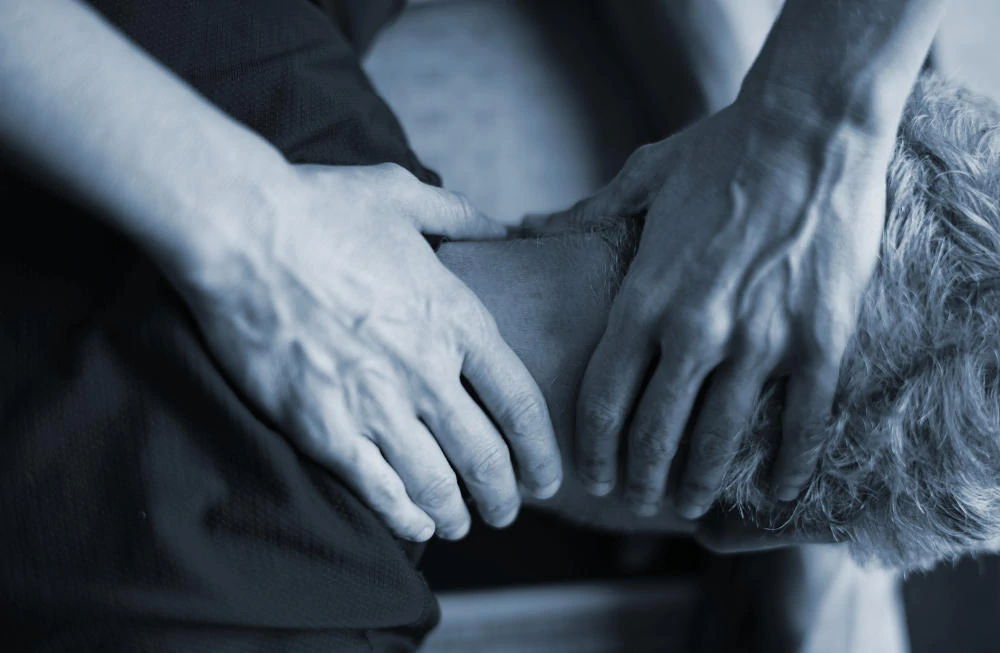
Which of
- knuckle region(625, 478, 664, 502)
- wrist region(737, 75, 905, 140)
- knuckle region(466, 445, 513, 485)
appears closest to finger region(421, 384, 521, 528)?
knuckle region(466, 445, 513, 485)

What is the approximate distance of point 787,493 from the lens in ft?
2.32

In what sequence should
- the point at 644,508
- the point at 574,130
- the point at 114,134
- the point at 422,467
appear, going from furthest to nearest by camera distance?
the point at 574,130 → the point at 644,508 → the point at 422,467 → the point at 114,134

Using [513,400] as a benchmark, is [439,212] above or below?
above

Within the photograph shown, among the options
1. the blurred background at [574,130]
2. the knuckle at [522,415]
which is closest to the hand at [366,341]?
the knuckle at [522,415]

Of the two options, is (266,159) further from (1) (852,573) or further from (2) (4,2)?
(1) (852,573)

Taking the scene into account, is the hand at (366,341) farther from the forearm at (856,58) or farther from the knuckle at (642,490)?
the forearm at (856,58)

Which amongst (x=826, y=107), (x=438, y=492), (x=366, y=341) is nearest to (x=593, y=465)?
(x=438, y=492)

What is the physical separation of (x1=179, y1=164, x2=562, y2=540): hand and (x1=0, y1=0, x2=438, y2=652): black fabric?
0.03 metres

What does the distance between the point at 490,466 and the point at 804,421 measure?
0.93ft

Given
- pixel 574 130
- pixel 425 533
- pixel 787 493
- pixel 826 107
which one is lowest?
pixel 425 533

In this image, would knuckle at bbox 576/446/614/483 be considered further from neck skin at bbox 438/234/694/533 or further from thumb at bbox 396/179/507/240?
thumb at bbox 396/179/507/240

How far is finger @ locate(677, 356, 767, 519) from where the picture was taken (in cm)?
68

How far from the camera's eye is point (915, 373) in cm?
63

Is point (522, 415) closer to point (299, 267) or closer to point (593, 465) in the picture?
point (593, 465)
